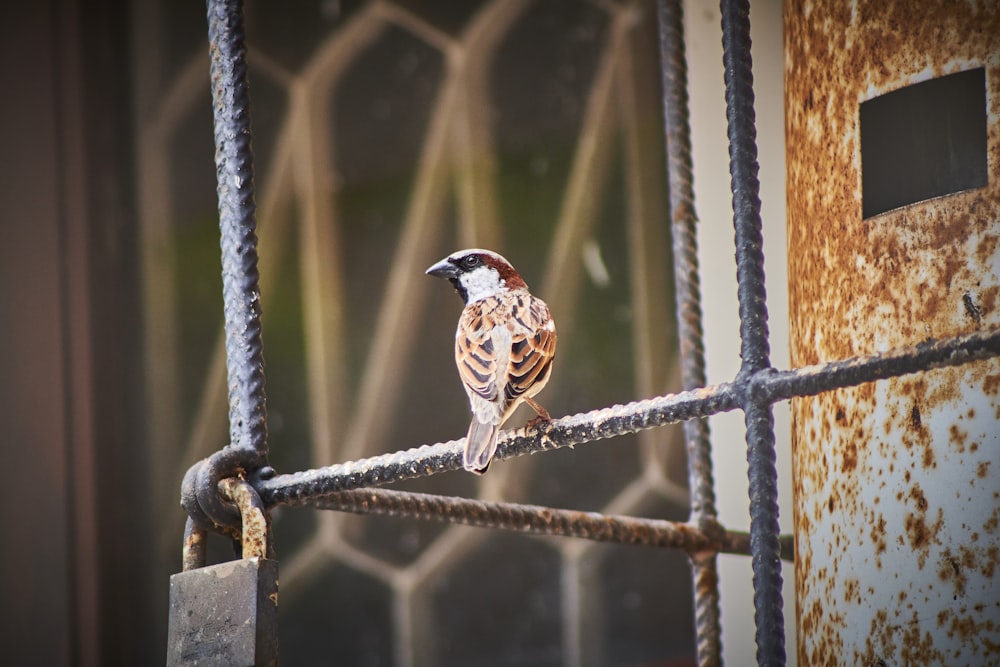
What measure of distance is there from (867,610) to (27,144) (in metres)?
1.90

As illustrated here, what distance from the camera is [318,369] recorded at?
258 centimetres

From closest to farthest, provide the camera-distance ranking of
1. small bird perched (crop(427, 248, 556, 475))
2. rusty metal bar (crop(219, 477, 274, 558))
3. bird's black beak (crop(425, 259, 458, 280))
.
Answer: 1. rusty metal bar (crop(219, 477, 274, 558))
2. small bird perched (crop(427, 248, 556, 475))
3. bird's black beak (crop(425, 259, 458, 280))

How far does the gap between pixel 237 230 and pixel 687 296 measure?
65 centimetres

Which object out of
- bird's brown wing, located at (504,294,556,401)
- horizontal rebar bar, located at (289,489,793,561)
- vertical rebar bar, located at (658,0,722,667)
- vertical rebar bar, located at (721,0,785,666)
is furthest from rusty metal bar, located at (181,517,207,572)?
Result: vertical rebar bar, located at (658,0,722,667)

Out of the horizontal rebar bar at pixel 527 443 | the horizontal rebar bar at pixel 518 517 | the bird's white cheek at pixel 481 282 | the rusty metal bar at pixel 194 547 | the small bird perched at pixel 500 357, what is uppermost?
the bird's white cheek at pixel 481 282

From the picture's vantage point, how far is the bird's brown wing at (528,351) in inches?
66.2

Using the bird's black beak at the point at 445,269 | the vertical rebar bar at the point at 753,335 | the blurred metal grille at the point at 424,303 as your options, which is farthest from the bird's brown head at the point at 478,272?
the vertical rebar bar at the point at 753,335

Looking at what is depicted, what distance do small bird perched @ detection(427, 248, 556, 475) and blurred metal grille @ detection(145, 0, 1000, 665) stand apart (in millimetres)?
89

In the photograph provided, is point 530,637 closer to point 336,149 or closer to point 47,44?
point 336,149

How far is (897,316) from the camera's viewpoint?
4.17 feet

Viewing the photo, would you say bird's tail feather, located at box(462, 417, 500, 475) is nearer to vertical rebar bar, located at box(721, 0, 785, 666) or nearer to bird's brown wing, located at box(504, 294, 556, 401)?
bird's brown wing, located at box(504, 294, 556, 401)

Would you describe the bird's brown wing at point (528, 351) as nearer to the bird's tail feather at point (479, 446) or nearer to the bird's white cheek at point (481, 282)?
the bird's tail feather at point (479, 446)

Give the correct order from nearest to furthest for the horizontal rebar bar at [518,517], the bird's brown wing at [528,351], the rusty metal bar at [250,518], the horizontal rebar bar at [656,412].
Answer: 1. the horizontal rebar bar at [656,412]
2. the rusty metal bar at [250,518]
3. the horizontal rebar bar at [518,517]
4. the bird's brown wing at [528,351]

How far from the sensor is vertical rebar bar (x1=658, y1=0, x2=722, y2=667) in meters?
1.72
